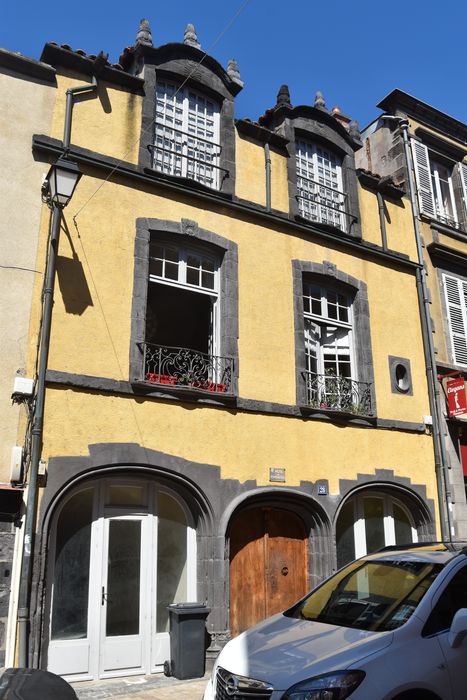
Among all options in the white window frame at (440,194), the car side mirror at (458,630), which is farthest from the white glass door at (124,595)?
the white window frame at (440,194)

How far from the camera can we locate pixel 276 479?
8.99m

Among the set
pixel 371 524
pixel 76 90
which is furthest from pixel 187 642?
pixel 76 90

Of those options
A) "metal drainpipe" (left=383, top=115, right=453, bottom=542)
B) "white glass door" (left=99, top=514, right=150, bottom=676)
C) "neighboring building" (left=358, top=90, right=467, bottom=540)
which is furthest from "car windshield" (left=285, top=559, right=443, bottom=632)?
"neighboring building" (left=358, top=90, right=467, bottom=540)

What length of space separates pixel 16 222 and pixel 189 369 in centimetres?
303

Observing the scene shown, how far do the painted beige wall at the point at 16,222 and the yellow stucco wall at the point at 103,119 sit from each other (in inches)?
8.5

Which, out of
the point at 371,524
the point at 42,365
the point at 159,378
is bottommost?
the point at 371,524

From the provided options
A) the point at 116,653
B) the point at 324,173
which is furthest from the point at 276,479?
the point at 324,173

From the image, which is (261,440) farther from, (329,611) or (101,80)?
(101,80)

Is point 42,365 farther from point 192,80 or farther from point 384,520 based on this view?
point 384,520

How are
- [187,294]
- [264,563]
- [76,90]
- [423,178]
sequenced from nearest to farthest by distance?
[76,90] → [264,563] → [187,294] → [423,178]

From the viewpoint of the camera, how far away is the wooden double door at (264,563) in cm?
855

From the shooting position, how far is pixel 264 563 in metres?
8.88

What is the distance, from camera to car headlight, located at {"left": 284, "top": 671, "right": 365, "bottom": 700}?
358 centimetres

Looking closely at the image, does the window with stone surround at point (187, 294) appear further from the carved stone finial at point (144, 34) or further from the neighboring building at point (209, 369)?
the carved stone finial at point (144, 34)
